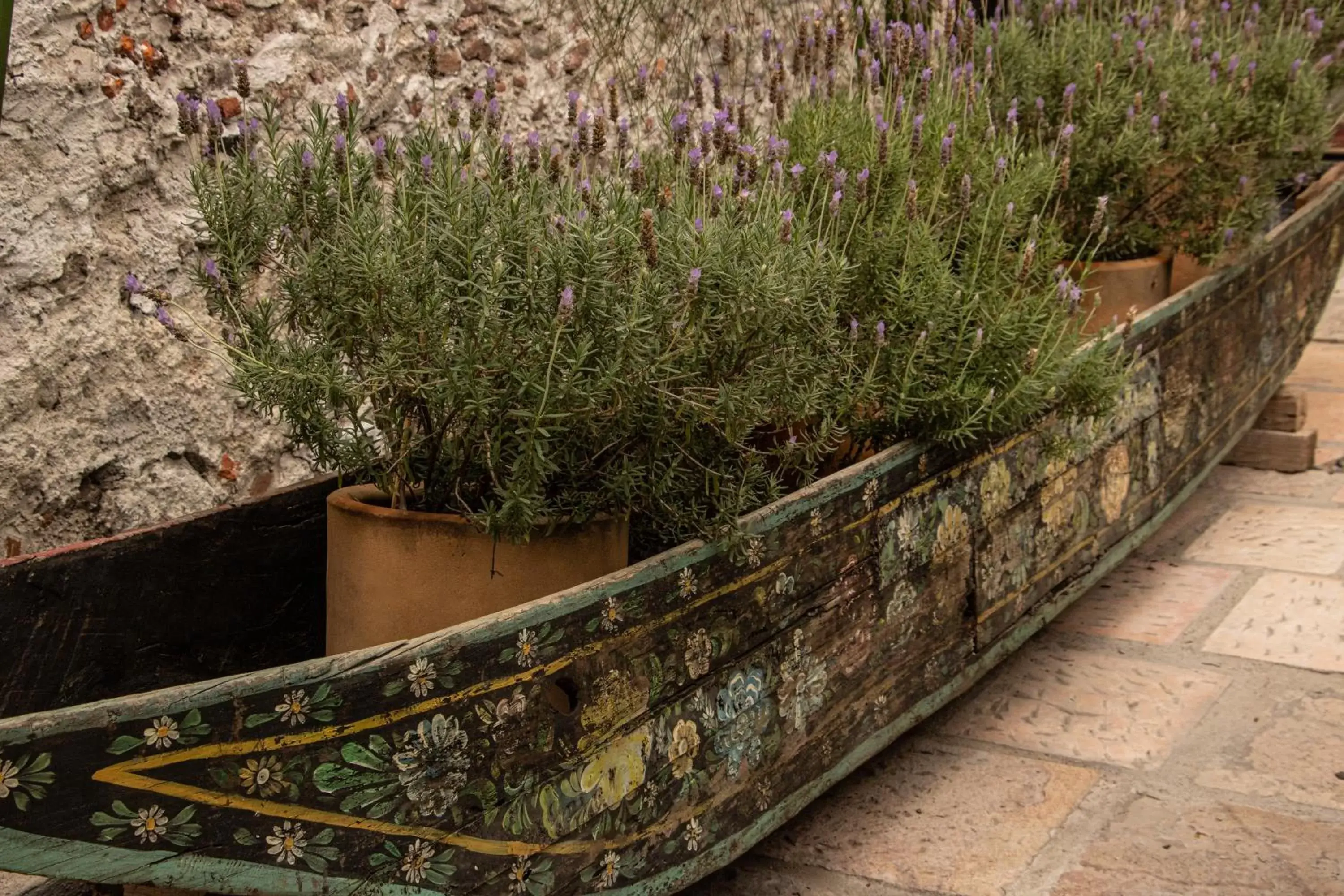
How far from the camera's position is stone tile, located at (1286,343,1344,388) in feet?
19.2

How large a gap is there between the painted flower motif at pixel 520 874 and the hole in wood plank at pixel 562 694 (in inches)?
7.7

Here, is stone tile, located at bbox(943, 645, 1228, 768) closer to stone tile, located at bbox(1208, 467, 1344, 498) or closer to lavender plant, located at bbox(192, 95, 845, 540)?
lavender plant, located at bbox(192, 95, 845, 540)

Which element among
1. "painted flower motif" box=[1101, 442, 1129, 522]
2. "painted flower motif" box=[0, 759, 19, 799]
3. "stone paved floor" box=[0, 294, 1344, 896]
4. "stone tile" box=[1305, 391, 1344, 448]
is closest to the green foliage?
"painted flower motif" box=[1101, 442, 1129, 522]

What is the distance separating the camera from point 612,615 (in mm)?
2051

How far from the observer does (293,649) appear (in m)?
2.50

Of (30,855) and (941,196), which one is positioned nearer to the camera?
(30,855)

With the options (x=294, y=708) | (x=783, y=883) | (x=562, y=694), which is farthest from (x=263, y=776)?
(x=783, y=883)

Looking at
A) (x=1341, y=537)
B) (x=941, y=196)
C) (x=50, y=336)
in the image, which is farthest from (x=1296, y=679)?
(x=50, y=336)

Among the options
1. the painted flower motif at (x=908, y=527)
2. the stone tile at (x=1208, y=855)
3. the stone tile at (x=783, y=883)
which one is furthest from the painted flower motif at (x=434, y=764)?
the stone tile at (x=1208, y=855)

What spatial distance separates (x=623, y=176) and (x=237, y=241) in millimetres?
664

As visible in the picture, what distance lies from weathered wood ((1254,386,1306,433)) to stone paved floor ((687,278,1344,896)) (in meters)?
0.78

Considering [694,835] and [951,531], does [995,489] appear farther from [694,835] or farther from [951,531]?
[694,835]

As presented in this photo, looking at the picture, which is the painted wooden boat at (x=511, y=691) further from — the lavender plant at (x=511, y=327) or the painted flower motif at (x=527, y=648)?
the lavender plant at (x=511, y=327)

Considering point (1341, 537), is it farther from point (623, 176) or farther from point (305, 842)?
point (305, 842)
